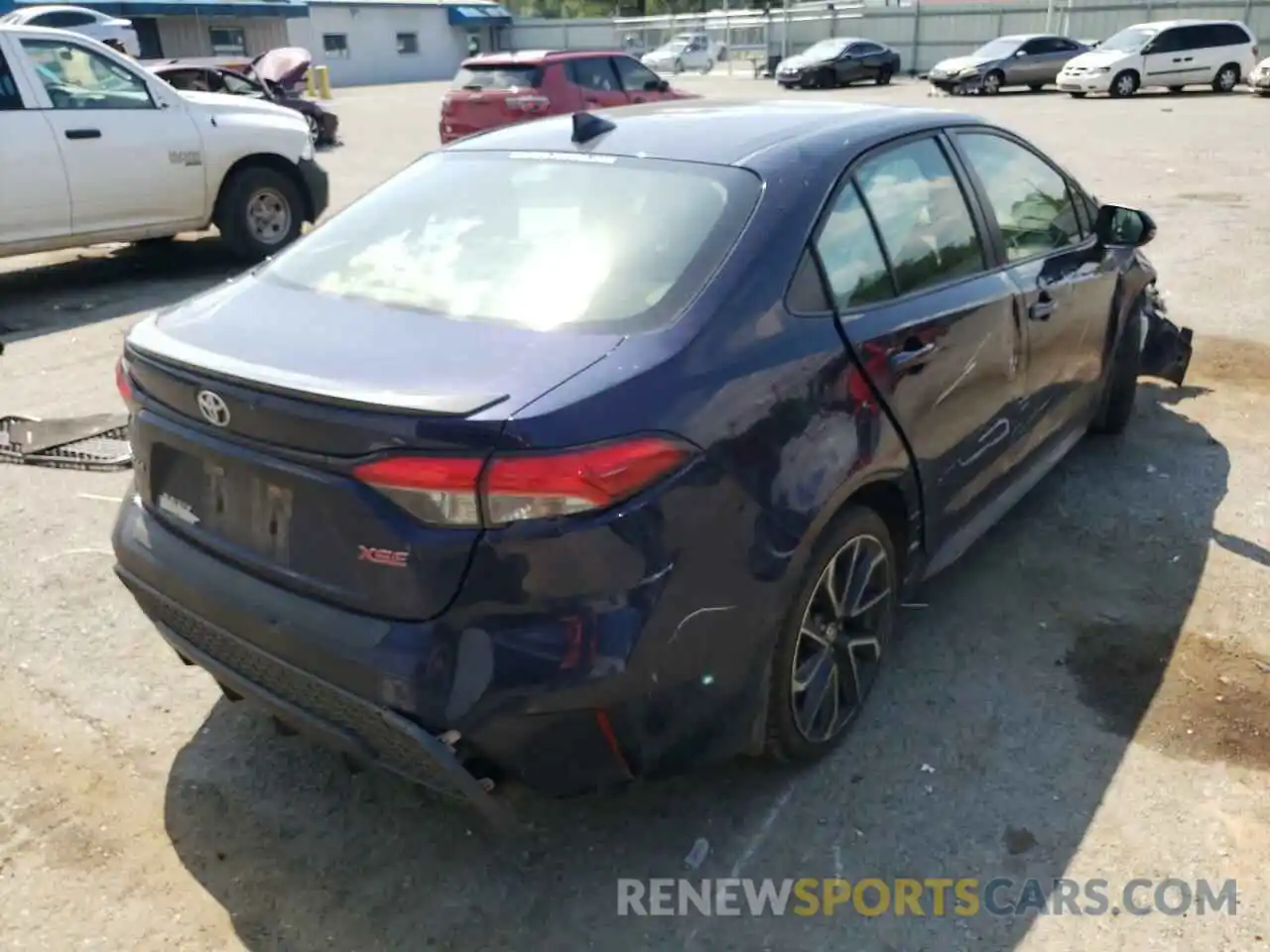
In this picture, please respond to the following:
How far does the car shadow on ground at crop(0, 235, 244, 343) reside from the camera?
7691mm

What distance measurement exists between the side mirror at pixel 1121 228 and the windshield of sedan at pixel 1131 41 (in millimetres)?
25955

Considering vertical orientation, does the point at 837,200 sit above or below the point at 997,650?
above

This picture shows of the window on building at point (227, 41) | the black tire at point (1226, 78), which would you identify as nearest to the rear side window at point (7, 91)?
the black tire at point (1226, 78)

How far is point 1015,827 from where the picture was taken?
275 cm

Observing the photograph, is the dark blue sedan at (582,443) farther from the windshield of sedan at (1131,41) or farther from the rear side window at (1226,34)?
the rear side window at (1226,34)

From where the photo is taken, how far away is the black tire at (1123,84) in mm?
26391

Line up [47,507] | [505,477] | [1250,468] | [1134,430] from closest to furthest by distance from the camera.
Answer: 1. [505,477]
2. [47,507]
3. [1250,468]
4. [1134,430]

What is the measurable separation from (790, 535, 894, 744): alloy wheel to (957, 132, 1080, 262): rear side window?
1333mm

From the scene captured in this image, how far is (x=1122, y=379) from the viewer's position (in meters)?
4.89

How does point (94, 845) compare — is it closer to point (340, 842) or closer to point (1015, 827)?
point (340, 842)

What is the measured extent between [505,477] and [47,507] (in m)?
3.28

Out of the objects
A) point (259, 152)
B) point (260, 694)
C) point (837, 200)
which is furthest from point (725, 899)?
point (259, 152)

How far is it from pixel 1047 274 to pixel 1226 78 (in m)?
28.5

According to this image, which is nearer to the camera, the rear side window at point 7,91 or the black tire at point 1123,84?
the rear side window at point 7,91
